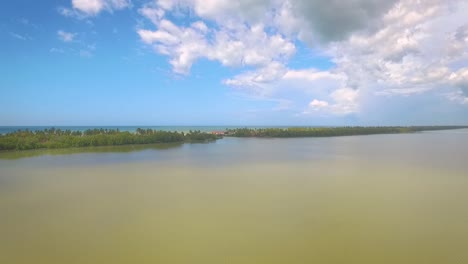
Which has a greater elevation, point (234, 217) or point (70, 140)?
→ point (70, 140)

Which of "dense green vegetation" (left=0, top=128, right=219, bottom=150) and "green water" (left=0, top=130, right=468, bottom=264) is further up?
"dense green vegetation" (left=0, top=128, right=219, bottom=150)

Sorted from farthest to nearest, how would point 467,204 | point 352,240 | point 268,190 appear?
point 268,190
point 467,204
point 352,240

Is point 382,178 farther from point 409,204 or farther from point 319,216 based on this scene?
point 319,216

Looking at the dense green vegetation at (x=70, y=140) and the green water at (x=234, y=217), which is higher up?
the dense green vegetation at (x=70, y=140)

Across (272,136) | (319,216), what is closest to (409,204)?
(319,216)

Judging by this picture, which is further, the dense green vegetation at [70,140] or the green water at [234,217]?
the dense green vegetation at [70,140]

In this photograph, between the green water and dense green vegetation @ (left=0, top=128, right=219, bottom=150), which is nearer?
the green water

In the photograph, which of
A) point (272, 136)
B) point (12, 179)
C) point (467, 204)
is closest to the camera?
point (467, 204)

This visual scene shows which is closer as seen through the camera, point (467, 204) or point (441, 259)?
point (441, 259)
